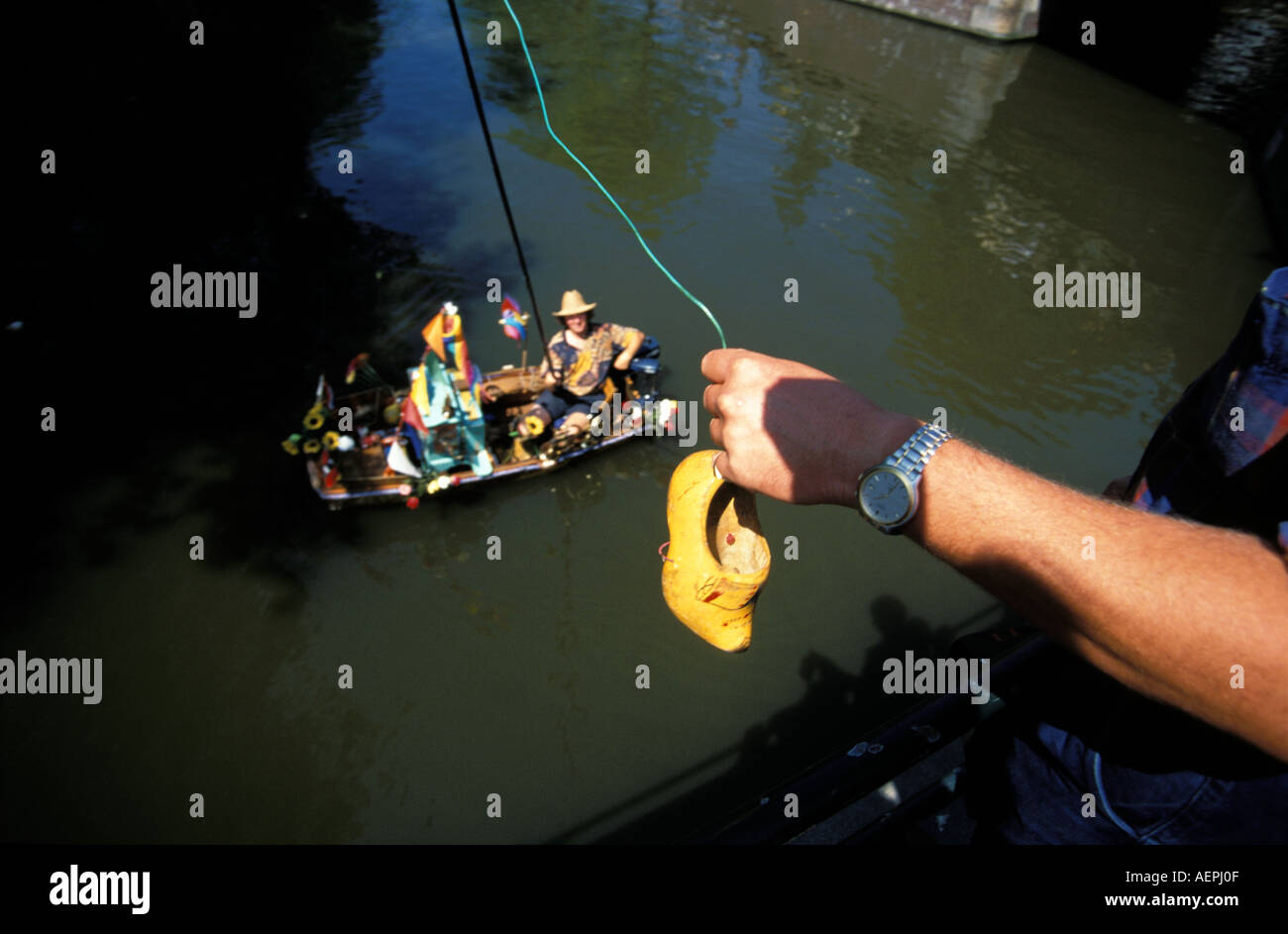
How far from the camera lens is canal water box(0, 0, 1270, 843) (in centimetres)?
587

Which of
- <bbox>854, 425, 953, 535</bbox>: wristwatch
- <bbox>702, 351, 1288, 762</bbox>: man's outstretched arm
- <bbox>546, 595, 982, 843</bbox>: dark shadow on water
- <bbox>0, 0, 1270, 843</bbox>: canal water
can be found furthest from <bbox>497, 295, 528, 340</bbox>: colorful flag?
<bbox>854, 425, 953, 535</bbox>: wristwatch

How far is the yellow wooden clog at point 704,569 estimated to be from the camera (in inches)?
80.0

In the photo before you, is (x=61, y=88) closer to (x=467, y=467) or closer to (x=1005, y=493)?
(x=467, y=467)

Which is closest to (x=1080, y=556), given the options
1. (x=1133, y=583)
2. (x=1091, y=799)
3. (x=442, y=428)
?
(x=1133, y=583)

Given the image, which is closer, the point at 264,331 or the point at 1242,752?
the point at 1242,752

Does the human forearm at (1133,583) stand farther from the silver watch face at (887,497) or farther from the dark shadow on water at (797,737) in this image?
the dark shadow on water at (797,737)

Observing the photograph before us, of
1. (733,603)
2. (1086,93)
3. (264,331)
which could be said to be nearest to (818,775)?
(733,603)

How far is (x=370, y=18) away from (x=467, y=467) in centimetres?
2004

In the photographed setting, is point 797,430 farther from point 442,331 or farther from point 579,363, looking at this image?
point 579,363

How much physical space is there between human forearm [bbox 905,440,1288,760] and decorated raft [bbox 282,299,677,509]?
18.8 feet

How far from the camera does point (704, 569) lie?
204 cm

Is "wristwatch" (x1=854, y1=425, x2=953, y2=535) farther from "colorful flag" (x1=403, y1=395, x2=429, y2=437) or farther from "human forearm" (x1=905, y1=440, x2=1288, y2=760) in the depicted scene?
"colorful flag" (x1=403, y1=395, x2=429, y2=437)

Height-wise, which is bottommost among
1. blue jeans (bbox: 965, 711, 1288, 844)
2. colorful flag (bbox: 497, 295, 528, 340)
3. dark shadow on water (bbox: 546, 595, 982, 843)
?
dark shadow on water (bbox: 546, 595, 982, 843)
